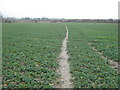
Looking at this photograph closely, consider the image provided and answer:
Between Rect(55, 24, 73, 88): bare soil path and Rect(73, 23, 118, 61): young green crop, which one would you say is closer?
Rect(55, 24, 73, 88): bare soil path

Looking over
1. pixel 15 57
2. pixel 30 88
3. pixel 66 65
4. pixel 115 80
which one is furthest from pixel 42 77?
pixel 15 57

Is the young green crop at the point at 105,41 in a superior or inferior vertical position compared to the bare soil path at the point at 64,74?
superior

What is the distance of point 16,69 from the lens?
959 centimetres

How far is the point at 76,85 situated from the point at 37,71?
2.93 meters

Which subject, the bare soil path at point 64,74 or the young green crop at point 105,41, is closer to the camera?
the bare soil path at point 64,74

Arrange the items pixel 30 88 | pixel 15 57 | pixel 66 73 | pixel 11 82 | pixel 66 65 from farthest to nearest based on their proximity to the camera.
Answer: pixel 15 57 < pixel 66 65 < pixel 66 73 < pixel 11 82 < pixel 30 88

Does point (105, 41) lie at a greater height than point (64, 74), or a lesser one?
greater

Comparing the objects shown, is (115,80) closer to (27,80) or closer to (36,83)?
(36,83)

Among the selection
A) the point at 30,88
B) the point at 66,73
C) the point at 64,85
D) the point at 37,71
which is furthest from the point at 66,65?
the point at 30,88

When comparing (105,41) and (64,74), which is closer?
(64,74)

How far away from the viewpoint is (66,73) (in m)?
9.30

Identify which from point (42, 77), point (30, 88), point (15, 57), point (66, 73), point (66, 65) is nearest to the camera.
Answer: point (30, 88)

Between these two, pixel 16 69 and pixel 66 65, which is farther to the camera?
pixel 66 65

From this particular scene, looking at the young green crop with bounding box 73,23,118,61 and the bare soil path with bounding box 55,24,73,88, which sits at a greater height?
the young green crop with bounding box 73,23,118,61
